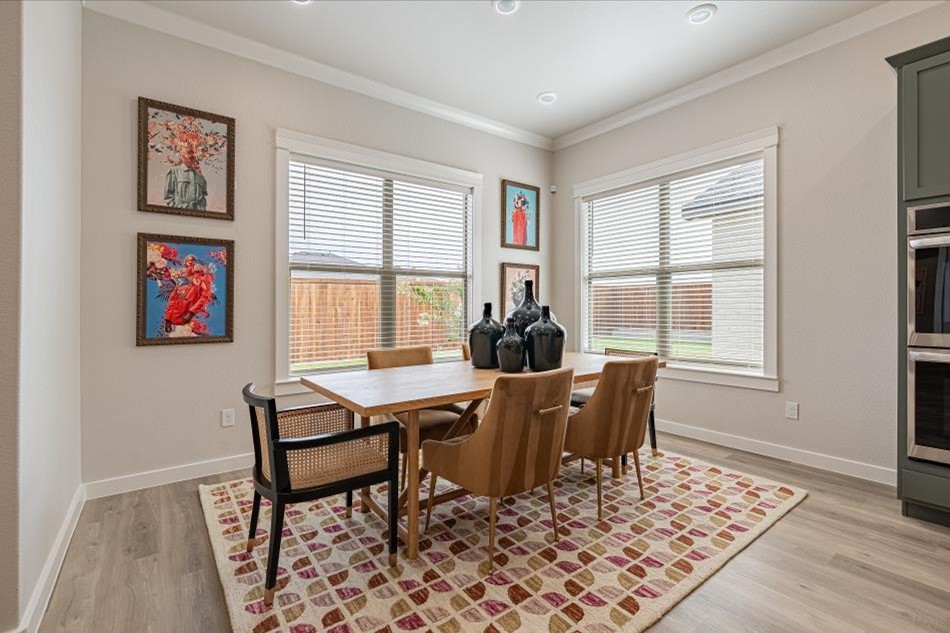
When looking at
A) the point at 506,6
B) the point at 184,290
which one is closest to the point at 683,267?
the point at 506,6

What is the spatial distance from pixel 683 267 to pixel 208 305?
150 inches

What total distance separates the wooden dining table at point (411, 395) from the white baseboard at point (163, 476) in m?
1.26

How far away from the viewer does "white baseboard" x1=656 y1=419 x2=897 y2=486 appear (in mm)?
2979

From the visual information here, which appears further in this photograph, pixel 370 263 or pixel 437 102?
pixel 437 102

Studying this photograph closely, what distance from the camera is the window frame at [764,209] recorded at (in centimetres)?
347

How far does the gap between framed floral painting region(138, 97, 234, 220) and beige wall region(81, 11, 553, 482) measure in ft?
0.22

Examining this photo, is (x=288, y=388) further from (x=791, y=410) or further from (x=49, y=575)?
(x=791, y=410)

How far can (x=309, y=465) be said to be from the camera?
73.9 inches

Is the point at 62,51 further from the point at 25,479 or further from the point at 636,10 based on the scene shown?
the point at 636,10

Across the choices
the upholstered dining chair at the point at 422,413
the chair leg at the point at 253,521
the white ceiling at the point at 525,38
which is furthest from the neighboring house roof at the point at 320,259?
the chair leg at the point at 253,521

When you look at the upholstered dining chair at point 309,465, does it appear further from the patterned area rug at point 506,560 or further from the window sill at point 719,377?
the window sill at point 719,377

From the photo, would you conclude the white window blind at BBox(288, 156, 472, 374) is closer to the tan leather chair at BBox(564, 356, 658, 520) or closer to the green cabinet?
the tan leather chair at BBox(564, 356, 658, 520)

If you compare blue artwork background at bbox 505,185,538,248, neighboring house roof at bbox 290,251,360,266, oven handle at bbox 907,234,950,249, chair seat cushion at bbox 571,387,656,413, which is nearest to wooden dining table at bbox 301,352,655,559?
chair seat cushion at bbox 571,387,656,413

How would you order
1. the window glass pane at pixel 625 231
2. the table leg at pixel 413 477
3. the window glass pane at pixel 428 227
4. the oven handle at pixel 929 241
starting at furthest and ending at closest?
the window glass pane at pixel 625 231 < the window glass pane at pixel 428 227 < the oven handle at pixel 929 241 < the table leg at pixel 413 477
